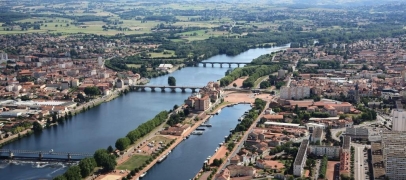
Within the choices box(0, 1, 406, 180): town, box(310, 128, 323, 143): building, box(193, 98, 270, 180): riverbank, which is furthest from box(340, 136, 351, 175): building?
box(193, 98, 270, 180): riverbank

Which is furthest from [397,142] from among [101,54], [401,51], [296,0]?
[296,0]

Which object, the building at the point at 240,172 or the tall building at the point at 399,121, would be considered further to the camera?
the tall building at the point at 399,121

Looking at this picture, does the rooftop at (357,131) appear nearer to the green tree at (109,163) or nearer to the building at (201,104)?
the building at (201,104)

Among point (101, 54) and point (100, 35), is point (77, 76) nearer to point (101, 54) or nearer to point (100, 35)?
point (101, 54)

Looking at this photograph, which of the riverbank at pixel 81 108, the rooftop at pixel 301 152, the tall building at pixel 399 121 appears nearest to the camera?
the rooftop at pixel 301 152

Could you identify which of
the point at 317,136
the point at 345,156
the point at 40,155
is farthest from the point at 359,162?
the point at 40,155

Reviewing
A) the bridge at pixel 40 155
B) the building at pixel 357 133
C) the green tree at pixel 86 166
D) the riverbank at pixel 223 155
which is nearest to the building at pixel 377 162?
the building at pixel 357 133

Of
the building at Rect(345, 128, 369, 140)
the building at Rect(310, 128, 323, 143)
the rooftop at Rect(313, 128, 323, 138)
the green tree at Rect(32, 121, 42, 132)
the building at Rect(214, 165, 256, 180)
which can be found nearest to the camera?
the building at Rect(214, 165, 256, 180)

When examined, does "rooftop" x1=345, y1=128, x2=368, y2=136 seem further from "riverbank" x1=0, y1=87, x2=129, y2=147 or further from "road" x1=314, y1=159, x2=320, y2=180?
"riverbank" x1=0, y1=87, x2=129, y2=147
